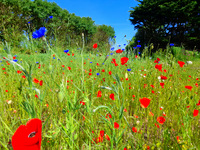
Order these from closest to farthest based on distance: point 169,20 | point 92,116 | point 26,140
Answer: point 26,140, point 92,116, point 169,20

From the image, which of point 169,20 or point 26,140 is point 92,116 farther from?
point 169,20

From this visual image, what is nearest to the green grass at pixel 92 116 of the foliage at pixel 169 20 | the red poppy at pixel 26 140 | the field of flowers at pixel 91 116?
the field of flowers at pixel 91 116

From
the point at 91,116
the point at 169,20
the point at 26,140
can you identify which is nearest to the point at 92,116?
the point at 91,116

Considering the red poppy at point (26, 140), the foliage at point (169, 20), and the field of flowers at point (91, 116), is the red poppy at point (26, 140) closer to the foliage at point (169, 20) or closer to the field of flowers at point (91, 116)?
the field of flowers at point (91, 116)

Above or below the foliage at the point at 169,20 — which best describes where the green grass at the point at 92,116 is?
below

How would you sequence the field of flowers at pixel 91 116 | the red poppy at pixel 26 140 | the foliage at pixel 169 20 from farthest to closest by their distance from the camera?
the foliage at pixel 169 20 < the field of flowers at pixel 91 116 < the red poppy at pixel 26 140

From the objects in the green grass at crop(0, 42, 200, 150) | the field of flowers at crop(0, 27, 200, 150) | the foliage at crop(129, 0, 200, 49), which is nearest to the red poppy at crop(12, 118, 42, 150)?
the field of flowers at crop(0, 27, 200, 150)

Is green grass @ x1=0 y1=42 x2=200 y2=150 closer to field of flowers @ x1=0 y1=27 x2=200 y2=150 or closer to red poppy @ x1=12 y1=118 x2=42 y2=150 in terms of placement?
field of flowers @ x1=0 y1=27 x2=200 y2=150

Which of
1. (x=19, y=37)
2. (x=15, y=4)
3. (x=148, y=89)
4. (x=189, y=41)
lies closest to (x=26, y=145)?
(x=148, y=89)

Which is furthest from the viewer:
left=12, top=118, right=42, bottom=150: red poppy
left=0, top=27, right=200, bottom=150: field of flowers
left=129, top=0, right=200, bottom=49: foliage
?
left=129, top=0, right=200, bottom=49: foliage

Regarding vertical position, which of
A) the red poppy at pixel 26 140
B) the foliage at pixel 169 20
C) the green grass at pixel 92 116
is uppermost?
the foliage at pixel 169 20

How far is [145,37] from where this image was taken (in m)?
13.3

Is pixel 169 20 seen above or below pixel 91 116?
above

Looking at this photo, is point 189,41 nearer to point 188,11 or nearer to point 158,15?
point 188,11
